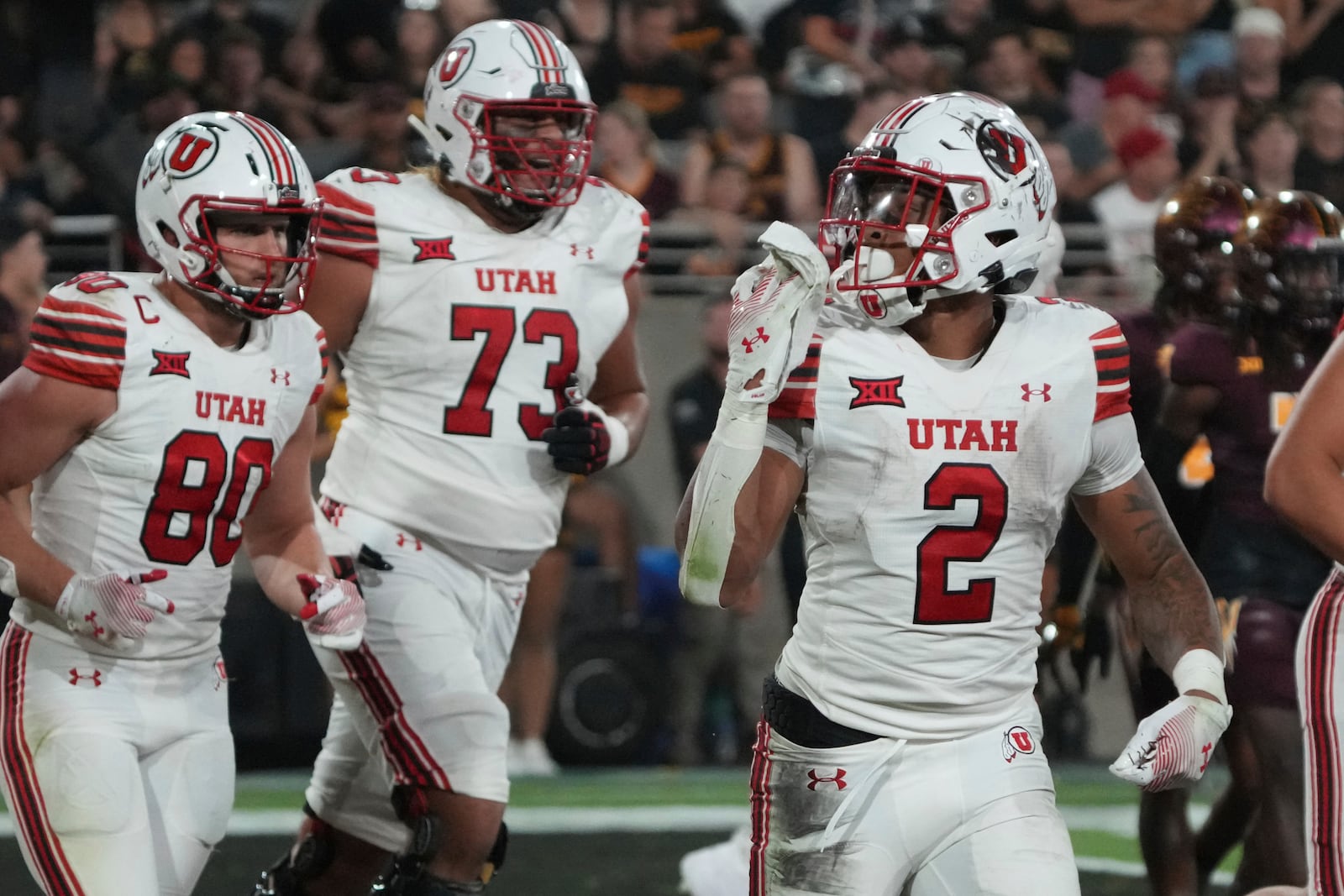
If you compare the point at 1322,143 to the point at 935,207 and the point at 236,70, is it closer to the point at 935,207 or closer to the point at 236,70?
the point at 236,70

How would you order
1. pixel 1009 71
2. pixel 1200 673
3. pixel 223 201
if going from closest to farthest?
pixel 1200 673, pixel 223 201, pixel 1009 71

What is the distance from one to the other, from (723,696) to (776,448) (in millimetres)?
4679

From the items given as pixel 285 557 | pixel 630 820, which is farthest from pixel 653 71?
pixel 285 557

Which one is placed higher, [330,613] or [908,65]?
[908,65]

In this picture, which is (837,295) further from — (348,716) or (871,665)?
(348,716)

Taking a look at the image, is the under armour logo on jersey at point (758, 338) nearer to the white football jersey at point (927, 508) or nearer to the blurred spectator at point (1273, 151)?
the white football jersey at point (927, 508)

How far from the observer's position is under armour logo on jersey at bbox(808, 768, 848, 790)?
9.62ft

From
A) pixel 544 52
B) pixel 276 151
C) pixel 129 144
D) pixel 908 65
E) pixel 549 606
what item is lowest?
pixel 549 606

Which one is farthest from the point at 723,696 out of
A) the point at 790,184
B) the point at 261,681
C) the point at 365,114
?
the point at 365,114

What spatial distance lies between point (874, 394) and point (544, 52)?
1.77 metres

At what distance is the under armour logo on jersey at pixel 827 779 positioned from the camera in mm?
2934

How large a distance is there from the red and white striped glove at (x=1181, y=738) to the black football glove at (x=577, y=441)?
154 centimetres

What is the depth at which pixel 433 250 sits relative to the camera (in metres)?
4.23

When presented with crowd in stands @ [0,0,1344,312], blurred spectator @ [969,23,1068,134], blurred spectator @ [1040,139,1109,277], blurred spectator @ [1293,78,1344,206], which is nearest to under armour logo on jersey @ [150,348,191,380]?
crowd in stands @ [0,0,1344,312]
